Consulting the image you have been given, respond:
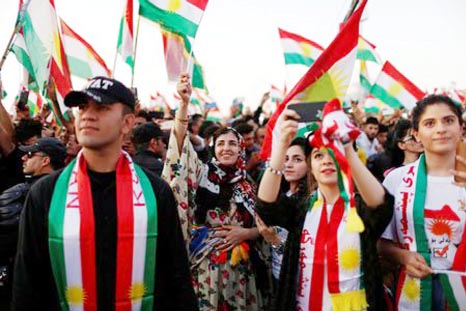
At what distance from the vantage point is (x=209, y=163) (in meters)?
4.25

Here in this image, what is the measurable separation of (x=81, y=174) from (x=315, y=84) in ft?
4.58

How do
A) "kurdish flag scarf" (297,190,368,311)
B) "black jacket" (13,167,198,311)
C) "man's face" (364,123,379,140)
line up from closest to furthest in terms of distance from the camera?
"black jacket" (13,167,198,311)
"kurdish flag scarf" (297,190,368,311)
"man's face" (364,123,379,140)

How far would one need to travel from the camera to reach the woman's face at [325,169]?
112 inches

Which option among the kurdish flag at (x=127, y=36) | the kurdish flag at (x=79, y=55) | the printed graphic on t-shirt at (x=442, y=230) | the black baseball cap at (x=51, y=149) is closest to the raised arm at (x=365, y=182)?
the printed graphic on t-shirt at (x=442, y=230)

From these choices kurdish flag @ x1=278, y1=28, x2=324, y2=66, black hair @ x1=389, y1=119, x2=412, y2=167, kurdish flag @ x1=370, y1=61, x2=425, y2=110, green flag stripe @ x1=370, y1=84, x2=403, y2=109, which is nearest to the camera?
black hair @ x1=389, y1=119, x2=412, y2=167

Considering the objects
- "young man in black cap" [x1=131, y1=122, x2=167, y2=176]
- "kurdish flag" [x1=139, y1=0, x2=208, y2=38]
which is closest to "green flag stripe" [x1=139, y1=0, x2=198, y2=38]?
"kurdish flag" [x1=139, y1=0, x2=208, y2=38]

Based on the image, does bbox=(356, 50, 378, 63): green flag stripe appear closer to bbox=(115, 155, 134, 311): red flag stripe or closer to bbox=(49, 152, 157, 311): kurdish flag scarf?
bbox=(49, 152, 157, 311): kurdish flag scarf

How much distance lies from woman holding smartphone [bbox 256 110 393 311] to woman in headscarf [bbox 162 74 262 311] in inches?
39.0

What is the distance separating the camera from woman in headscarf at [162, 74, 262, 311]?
3863 millimetres

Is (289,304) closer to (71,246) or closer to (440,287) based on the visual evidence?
(440,287)

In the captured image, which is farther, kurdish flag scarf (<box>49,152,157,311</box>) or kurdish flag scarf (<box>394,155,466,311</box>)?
kurdish flag scarf (<box>394,155,466,311</box>)

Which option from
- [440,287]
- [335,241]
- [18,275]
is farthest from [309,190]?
[18,275]

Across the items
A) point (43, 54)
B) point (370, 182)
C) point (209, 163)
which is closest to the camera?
point (370, 182)

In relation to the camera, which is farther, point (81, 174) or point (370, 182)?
point (370, 182)
